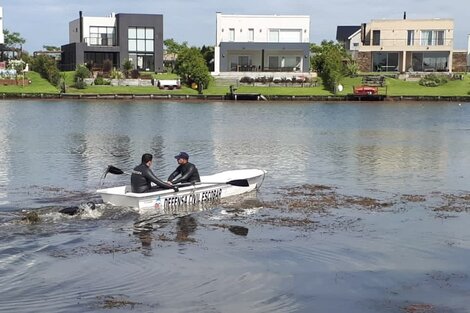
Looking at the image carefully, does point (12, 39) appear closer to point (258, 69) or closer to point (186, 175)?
point (258, 69)

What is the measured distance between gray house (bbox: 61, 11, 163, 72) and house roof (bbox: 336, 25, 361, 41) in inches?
2065

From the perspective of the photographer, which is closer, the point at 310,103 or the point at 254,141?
the point at 254,141

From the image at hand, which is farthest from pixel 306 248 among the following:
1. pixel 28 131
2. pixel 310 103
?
pixel 310 103

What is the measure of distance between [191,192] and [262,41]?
93149 millimetres

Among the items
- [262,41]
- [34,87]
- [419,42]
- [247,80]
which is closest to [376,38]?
[419,42]

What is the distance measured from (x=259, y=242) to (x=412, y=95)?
8563 cm

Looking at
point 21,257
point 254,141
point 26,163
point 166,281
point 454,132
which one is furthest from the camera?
point 454,132

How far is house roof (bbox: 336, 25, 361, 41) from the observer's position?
15200 centimetres

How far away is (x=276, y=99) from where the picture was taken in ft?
319

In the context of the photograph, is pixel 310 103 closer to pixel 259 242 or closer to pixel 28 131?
pixel 28 131

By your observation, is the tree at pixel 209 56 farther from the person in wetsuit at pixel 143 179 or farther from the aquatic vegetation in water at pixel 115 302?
the aquatic vegetation in water at pixel 115 302

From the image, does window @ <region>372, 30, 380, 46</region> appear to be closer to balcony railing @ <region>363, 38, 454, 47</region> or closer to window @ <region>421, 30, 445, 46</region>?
balcony railing @ <region>363, 38, 454, 47</region>

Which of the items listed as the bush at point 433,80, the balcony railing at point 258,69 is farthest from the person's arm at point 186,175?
the balcony railing at point 258,69

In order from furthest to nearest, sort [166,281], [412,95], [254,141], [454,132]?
[412,95] → [454,132] → [254,141] → [166,281]
